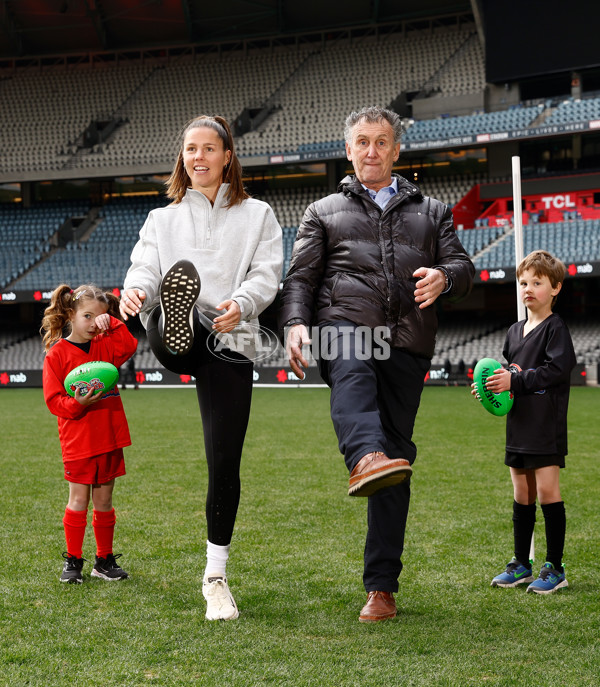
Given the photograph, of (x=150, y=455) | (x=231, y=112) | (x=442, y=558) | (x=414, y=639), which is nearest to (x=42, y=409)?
(x=150, y=455)

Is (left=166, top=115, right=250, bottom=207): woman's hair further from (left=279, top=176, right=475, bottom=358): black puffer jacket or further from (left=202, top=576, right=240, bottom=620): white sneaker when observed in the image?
(left=202, top=576, right=240, bottom=620): white sneaker

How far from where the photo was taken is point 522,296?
167 inches

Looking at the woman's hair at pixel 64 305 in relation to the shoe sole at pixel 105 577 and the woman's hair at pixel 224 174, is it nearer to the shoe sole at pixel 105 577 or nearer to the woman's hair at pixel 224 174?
the woman's hair at pixel 224 174

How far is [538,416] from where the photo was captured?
4070 mm

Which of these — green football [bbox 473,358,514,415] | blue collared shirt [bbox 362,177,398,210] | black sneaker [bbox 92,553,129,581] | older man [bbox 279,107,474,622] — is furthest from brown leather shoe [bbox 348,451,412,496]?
black sneaker [bbox 92,553,129,581]

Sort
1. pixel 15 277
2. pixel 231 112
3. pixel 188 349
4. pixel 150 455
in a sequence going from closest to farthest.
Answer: pixel 188 349 → pixel 150 455 → pixel 15 277 → pixel 231 112

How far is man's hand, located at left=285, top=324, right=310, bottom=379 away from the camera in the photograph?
3.37m

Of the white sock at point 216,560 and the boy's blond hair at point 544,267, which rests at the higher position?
the boy's blond hair at point 544,267

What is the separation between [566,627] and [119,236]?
31521mm

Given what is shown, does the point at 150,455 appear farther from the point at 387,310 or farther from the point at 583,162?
the point at 583,162

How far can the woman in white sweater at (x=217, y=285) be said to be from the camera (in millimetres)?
3508

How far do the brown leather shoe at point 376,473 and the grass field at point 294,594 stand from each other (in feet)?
2.15

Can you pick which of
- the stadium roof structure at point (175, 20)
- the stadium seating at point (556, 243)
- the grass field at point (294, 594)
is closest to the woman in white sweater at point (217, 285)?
the grass field at point (294, 594)

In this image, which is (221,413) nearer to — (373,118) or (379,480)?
(379,480)
